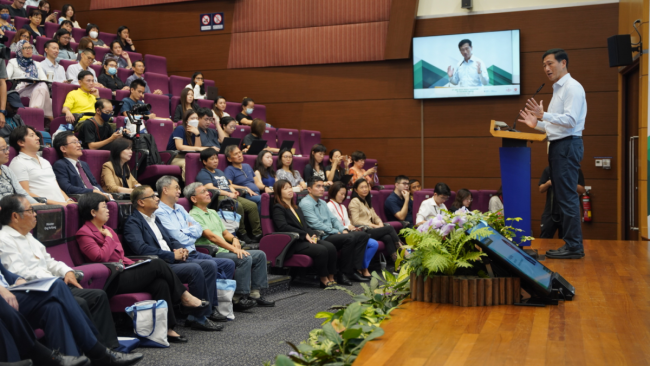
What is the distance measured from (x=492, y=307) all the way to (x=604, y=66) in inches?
199

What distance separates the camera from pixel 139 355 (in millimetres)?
2543

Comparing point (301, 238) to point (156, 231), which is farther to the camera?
point (301, 238)

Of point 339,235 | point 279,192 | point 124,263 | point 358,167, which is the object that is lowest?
point 339,235

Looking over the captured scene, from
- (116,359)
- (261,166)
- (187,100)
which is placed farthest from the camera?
(187,100)

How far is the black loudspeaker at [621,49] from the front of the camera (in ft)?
16.2

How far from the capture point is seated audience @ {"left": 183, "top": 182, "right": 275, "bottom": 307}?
3660mm

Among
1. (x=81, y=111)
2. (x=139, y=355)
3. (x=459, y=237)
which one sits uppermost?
(x=81, y=111)

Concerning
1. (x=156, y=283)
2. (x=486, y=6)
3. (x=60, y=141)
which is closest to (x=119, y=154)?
(x=60, y=141)

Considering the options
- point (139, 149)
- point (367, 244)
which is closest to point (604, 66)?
point (367, 244)

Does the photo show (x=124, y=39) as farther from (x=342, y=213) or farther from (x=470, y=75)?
(x=470, y=75)

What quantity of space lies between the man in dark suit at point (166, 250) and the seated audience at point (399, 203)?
2784mm

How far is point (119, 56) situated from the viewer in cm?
664

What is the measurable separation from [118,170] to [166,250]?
116cm

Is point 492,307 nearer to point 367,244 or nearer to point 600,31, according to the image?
point 367,244
